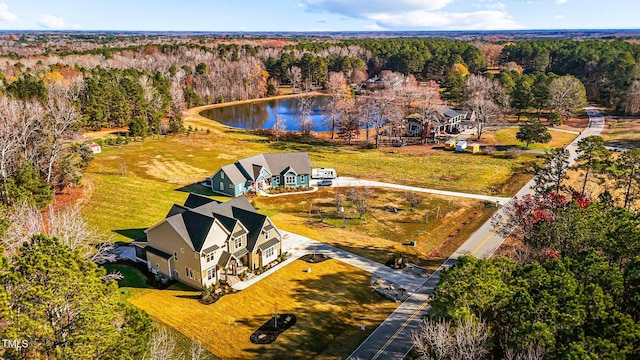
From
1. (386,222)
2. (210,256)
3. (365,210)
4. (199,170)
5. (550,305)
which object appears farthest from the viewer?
(199,170)

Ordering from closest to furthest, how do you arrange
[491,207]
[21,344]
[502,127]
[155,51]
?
[21,344], [491,207], [502,127], [155,51]

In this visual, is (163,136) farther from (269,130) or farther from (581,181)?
(581,181)

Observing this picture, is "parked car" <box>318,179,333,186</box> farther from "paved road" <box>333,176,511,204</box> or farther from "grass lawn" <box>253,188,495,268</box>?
"grass lawn" <box>253,188,495,268</box>

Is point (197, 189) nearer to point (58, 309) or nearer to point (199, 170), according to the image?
point (199, 170)

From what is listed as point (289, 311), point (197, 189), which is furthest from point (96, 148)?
point (289, 311)

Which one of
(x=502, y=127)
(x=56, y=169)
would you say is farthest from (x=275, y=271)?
(x=502, y=127)

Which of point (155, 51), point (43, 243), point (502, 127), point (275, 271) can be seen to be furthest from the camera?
point (155, 51)
